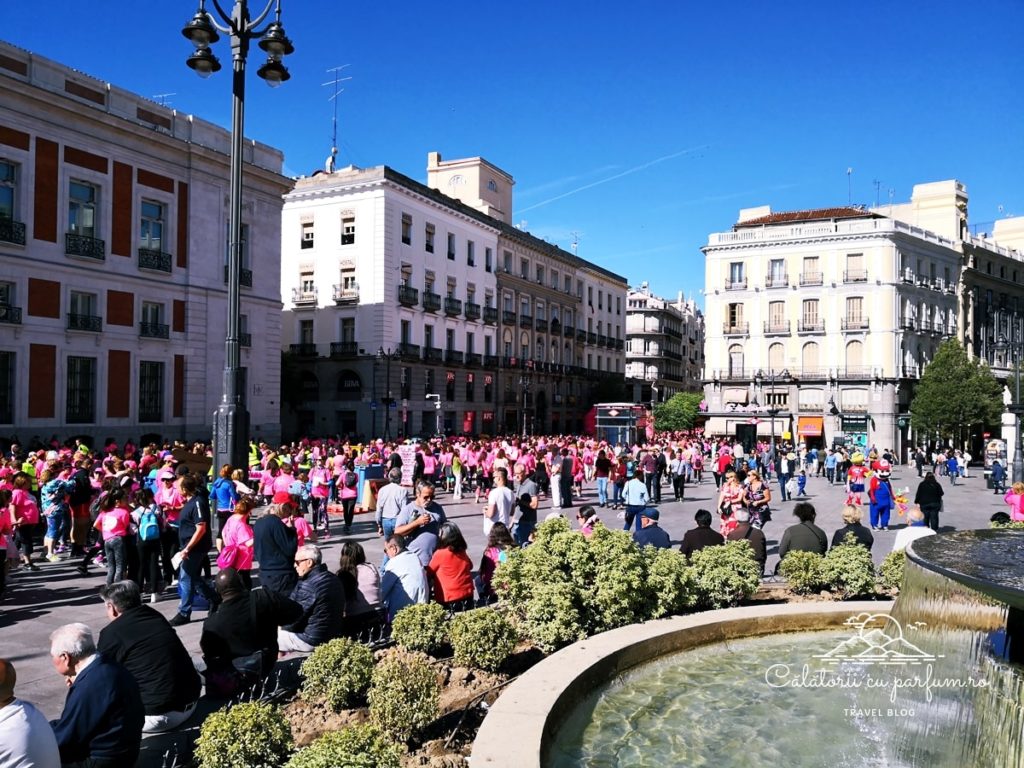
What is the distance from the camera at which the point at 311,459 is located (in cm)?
1983

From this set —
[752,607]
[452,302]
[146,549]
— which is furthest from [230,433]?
[452,302]

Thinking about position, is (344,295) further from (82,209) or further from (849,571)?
(849,571)

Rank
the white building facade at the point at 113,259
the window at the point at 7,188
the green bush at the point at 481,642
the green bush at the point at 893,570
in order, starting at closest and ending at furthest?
the green bush at the point at 481,642 → the green bush at the point at 893,570 → the window at the point at 7,188 → the white building facade at the point at 113,259

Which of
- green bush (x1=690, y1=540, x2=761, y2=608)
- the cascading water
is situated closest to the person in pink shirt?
the cascading water

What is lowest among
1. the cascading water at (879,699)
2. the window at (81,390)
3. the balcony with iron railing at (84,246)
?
the cascading water at (879,699)

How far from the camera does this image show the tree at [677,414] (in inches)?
2282

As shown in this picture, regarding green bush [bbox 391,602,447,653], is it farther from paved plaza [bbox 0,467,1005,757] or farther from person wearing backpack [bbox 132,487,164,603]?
person wearing backpack [bbox 132,487,164,603]

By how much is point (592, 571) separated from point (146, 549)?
19.1ft

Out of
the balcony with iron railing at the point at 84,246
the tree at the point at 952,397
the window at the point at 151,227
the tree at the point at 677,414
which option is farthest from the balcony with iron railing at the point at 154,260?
the tree at the point at 952,397

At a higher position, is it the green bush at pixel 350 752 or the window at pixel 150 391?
the window at pixel 150 391

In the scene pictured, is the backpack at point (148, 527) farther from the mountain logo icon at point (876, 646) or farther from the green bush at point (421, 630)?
the mountain logo icon at point (876, 646)

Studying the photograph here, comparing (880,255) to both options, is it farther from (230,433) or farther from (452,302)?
(230,433)

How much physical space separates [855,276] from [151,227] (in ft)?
135

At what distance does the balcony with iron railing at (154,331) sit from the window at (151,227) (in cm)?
263
